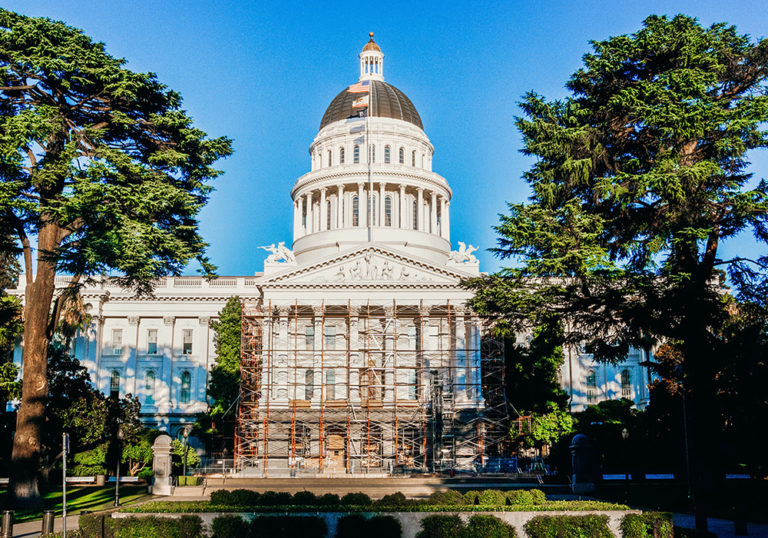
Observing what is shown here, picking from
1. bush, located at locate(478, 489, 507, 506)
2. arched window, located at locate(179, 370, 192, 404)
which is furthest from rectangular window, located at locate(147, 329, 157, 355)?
bush, located at locate(478, 489, 507, 506)

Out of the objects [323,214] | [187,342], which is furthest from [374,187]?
[187,342]

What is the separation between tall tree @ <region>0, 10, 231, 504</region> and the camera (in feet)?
88.6

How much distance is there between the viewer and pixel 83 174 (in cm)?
2791

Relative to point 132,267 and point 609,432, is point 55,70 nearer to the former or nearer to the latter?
point 132,267

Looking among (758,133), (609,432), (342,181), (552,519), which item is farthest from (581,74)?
(342,181)

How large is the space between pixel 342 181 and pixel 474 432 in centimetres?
3062

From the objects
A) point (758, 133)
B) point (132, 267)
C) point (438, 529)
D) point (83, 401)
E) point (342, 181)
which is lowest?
point (438, 529)

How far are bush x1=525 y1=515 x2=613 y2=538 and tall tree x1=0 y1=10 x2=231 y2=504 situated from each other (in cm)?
1500

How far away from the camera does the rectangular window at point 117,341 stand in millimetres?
75500

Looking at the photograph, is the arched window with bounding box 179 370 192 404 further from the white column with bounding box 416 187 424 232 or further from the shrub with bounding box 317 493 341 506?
the shrub with bounding box 317 493 341 506

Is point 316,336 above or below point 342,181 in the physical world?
below

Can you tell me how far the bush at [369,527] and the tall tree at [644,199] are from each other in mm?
9946

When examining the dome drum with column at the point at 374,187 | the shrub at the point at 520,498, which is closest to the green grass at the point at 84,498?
the shrub at the point at 520,498

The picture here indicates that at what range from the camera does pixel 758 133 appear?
89.1 ft
